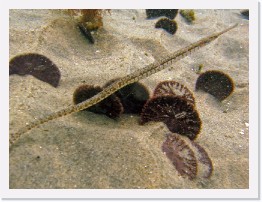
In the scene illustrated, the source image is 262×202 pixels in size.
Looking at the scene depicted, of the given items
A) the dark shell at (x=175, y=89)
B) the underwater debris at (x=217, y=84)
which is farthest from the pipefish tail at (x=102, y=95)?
the underwater debris at (x=217, y=84)

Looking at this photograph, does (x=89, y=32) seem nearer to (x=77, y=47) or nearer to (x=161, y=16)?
(x=77, y=47)

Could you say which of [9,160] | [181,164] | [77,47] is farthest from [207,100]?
[9,160]

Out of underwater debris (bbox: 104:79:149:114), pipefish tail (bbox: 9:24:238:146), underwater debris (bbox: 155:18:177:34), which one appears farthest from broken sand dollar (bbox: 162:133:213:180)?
underwater debris (bbox: 155:18:177:34)

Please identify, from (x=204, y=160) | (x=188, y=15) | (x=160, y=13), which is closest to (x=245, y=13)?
(x=188, y=15)

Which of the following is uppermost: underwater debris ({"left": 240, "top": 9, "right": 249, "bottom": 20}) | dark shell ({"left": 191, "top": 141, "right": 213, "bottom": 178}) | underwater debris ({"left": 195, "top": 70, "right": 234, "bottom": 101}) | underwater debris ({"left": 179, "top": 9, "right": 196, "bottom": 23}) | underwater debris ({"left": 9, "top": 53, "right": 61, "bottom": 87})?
underwater debris ({"left": 9, "top": 53, "right": 61, "bottom": 87})

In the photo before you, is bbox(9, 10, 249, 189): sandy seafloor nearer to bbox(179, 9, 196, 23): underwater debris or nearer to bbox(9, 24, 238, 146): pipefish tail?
bbox(9, 24, 238, 146): pipefish tail

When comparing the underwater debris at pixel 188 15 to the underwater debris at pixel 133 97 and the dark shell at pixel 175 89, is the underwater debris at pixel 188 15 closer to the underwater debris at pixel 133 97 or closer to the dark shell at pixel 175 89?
the dark shell at pixel 175 89

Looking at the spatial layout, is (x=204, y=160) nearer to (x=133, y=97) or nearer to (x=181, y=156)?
(x=181, y=156)
